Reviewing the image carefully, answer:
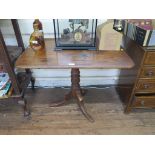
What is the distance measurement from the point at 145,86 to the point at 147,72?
15 centimetres

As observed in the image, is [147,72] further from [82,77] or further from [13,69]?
[13,69]

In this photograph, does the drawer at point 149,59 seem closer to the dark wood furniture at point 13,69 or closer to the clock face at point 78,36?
the clock face at point 78,36

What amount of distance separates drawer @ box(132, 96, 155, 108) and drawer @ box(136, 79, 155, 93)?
0.07m

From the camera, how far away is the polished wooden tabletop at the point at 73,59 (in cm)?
111

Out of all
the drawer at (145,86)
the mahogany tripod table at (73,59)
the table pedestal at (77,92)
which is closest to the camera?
the mahogany tripod table at (73,59)

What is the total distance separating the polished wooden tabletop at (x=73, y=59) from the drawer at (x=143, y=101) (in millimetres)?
431

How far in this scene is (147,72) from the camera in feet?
4.20

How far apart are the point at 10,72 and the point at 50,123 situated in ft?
1.96

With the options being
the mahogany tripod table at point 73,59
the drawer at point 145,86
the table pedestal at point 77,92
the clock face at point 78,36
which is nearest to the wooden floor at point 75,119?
the table pedestal at point 77,92

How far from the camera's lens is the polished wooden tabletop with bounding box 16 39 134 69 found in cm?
111

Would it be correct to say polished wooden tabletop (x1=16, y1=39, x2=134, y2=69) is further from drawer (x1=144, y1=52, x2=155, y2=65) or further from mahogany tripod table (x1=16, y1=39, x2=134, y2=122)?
drawer (x1=144, y1=52, x2=155, y2=65)

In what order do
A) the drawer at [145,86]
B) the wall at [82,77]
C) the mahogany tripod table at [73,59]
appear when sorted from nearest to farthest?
1. the mahogany tripod table at [73,59]
2. the drawer at [145,86]
3. the wall at [82,77]

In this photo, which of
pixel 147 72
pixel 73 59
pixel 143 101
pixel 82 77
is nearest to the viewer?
pixel 73 59

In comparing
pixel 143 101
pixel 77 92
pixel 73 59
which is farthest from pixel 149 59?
pixel 77 92
